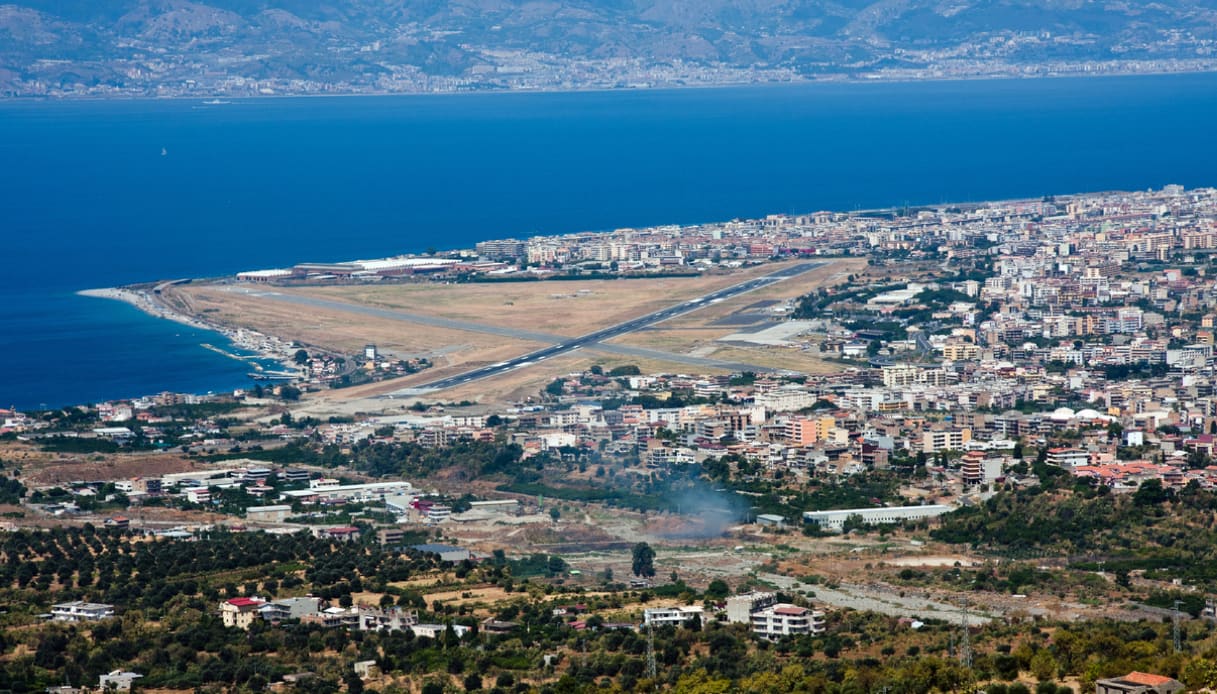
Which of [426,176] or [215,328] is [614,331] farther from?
[426,176]

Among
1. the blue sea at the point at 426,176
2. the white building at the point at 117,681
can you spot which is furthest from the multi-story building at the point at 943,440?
the white building at the point at 117,681

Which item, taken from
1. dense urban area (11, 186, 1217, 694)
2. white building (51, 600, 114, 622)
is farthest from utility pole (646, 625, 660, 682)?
white building (51, 600, 114, 622)

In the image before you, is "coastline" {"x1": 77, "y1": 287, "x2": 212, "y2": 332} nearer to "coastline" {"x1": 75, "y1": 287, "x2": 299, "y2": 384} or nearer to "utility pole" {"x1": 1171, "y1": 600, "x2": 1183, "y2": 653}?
"coastline" {"x1": 75, "y1": 287, "x2": 299, "y2": 384}

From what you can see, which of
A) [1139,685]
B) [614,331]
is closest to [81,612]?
[1139,685]

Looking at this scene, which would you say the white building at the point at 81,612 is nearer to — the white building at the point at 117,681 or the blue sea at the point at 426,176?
the white building at the point at 117,681

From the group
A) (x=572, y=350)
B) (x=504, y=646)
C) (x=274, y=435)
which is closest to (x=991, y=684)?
(x=504, y=646)
